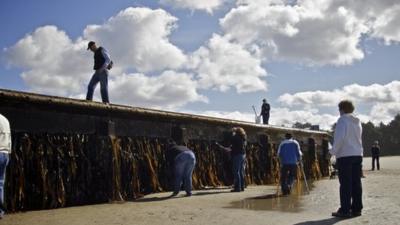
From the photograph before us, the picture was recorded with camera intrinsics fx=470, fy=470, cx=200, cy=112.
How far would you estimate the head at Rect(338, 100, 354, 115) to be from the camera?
7.81 meters

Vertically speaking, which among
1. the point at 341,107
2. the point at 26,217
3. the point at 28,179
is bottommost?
the point at 26,217

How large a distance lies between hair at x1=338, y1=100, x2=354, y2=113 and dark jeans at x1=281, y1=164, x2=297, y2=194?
16.6 ft

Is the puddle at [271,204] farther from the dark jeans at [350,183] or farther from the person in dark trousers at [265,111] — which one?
the person in dark trousers at [265,111]

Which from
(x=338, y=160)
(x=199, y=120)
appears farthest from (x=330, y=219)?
(x=199, y=120)

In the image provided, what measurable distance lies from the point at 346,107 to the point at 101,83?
652cm

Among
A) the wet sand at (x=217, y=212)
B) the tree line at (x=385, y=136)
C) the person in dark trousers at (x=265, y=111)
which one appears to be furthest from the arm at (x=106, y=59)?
the tree line at (x=385, y=136)

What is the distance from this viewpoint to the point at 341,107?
25.7 ft

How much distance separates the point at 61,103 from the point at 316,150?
52.6 feet

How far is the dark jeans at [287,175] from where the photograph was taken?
12.6m

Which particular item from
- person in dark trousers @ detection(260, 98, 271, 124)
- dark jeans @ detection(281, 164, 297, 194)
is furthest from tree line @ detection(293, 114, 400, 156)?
dark jeans @ detection(281, 164, 297, 194)

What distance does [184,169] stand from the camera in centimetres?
1177

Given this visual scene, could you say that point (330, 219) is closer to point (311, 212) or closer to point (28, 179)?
point (311, 212)

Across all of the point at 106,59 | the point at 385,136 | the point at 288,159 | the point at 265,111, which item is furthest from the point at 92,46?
the point at 385,136

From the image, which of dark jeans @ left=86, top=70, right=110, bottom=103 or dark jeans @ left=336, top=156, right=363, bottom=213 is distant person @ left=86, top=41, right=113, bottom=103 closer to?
dark jeans @ left=86, top=70, right=110, bottom=103
